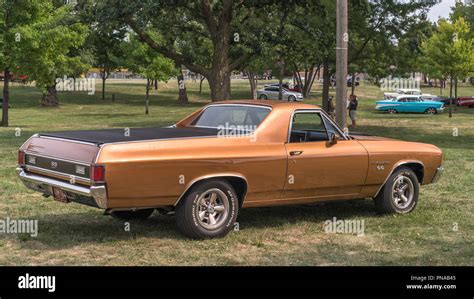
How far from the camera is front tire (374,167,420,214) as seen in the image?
A: 874 cm

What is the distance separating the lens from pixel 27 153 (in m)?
7.50

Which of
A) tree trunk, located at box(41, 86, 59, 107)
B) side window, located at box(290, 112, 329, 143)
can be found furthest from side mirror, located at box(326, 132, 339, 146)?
tree trunk, located at box(41, 86, 59, 107)

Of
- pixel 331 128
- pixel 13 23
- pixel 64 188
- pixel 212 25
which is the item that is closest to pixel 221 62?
pixel 212 25

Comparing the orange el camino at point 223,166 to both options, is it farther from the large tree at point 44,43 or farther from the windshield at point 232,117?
the large tree at point 44,43

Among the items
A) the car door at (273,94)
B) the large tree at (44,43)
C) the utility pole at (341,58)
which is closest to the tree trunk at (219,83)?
the large tree at (44,43)

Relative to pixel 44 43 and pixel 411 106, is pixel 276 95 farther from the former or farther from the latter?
pixel 44 43

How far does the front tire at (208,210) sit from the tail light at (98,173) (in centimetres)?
103

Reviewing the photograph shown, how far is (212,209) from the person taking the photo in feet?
23.7

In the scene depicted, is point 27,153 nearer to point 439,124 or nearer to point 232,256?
point 232,256

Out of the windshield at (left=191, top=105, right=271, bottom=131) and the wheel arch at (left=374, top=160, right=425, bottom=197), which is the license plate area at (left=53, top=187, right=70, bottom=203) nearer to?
the windshield at (left=191, top=105, right=271, bottom=131)

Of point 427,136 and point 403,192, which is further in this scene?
point 427,136

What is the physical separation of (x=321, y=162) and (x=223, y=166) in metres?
1.46

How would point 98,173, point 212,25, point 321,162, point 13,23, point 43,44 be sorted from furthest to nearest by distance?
1. point 13,23
2. point 43,44
3. point 212,25
4. point 321,162
5. point 98,173

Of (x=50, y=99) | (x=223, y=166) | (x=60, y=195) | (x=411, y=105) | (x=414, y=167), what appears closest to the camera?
(x=60, y=195)
